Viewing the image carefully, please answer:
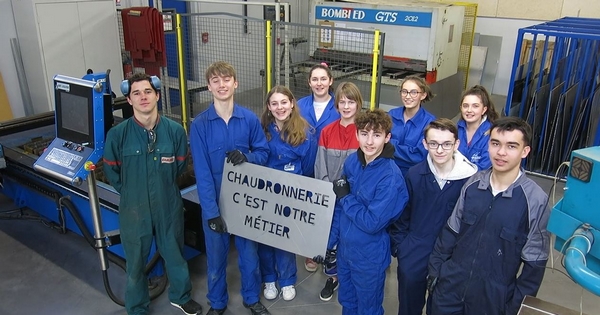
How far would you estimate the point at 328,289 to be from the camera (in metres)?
3.40

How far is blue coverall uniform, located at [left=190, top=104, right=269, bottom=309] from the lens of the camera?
→ 279 cm

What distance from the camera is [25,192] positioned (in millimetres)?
4289

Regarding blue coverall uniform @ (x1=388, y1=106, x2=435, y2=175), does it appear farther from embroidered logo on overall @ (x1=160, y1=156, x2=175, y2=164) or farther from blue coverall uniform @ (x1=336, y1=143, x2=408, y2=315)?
embroidered logo on overall @ (x1=160, y1=156, x2=175, y2=164)

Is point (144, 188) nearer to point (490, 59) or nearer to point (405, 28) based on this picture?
point (405, 28)

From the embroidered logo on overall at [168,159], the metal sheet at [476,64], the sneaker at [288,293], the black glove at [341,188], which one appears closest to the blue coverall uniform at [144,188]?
the embroidered logo on overall at [168,159]

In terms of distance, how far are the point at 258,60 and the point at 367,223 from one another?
611 cm

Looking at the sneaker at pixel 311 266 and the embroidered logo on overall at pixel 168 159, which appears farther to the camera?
the sneaker at pixel 311 266

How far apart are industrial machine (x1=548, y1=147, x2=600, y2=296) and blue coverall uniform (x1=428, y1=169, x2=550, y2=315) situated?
0.54 metres

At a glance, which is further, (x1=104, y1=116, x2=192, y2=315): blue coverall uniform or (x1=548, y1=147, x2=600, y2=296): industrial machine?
(x1=104, y1=116, x2=192, y2=315): blue coverall uniform

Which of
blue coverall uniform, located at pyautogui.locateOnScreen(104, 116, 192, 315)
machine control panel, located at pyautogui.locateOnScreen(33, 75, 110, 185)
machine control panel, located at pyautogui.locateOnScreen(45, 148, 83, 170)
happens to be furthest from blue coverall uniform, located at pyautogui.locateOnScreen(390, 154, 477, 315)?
machine control panel, located at pyautogui.locateOnScreen(45, 148, 83, 170)

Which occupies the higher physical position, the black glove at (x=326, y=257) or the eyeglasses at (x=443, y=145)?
the eyeglasses at (x=443, y=145)

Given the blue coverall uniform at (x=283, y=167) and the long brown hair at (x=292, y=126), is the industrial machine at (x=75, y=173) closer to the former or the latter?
the blue coverall uniform at (x=283, y=167)

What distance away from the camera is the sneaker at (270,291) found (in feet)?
11.0

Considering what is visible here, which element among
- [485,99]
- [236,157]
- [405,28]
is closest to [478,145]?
[485,99]
